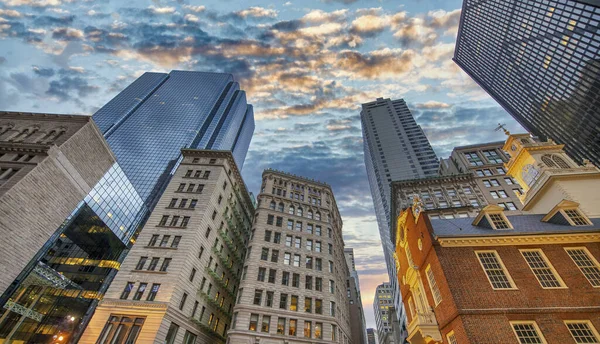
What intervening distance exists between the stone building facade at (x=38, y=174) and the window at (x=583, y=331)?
171 ft

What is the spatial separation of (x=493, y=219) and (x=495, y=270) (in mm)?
5405

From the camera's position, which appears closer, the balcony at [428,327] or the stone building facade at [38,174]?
the balcony at [428,327]

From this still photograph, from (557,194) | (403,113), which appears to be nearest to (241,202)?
(557,194)

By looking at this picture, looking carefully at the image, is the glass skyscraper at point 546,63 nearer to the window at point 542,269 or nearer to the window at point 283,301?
the window at point 542,269

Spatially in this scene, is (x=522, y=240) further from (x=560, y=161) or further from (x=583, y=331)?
(x=560, y=161)

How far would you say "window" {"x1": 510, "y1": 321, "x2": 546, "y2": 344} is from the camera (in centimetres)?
1566

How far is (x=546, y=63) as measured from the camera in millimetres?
82875

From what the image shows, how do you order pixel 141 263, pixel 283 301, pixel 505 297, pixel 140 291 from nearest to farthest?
1. pixel 505 297
2. pixel 140 291
3. pixel 141 263
4. pixel 283 301

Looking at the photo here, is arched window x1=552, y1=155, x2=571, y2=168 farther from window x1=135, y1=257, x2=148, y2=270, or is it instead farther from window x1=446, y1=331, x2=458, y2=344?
window x1=135, y1=257, x2=148, y2=270

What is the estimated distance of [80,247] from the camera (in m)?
72.9

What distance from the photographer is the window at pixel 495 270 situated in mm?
17891

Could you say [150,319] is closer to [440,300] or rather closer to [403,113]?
[440,300]

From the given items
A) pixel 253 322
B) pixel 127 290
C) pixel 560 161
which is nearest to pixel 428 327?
pixel 253 322

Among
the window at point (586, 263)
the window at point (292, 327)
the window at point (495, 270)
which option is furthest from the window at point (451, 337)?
the window at point (292, 327)
